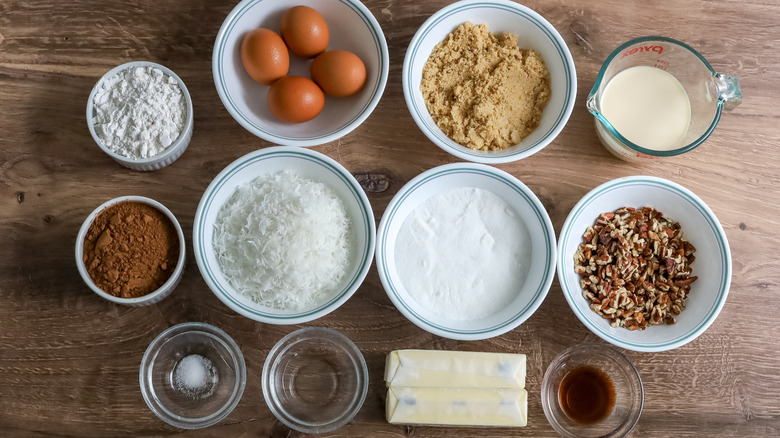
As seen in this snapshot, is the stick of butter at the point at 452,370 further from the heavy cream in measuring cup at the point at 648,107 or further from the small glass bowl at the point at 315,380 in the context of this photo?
the heavy cream in measuring cup at the point at 648,107

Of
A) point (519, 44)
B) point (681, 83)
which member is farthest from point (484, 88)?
point (681, 83)

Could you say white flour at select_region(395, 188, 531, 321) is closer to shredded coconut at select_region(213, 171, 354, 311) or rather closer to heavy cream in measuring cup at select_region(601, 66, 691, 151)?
shredded coconut at select_region(213, 171, 354, 311)

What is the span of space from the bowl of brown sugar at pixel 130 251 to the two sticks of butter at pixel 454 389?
62 cm

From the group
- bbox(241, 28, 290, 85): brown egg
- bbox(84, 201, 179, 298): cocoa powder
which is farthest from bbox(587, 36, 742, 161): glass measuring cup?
bbox(84, 201, 179, 298): cocoa powder

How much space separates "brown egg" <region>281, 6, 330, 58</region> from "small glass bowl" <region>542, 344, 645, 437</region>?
1039mm

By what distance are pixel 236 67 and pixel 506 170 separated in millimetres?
778

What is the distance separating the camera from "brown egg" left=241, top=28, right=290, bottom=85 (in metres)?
1.69

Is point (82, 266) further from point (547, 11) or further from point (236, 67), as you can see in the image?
point (547, 11)

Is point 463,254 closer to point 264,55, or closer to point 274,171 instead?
point 274,171

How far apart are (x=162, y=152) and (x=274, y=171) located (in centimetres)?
29

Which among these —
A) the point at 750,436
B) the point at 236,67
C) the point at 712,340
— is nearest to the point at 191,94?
the point at 236,67

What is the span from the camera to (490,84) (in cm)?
175

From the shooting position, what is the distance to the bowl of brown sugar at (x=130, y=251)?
5.30ft

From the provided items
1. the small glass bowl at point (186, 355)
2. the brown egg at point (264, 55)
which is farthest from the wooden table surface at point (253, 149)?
the brown egg at point (264, 55)
